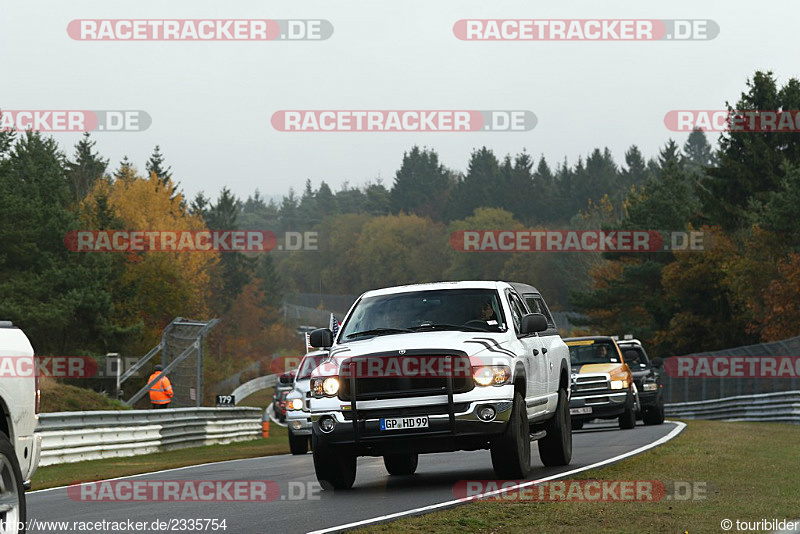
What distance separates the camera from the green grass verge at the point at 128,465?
18719 mm

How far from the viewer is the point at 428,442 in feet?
43.0

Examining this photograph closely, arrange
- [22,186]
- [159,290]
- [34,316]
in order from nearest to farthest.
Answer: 1. [34,316]
2. [22,186]
3. [159,290]

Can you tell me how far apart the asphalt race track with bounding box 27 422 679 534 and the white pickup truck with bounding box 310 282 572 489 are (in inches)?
19.3

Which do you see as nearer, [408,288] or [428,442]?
[428,442]

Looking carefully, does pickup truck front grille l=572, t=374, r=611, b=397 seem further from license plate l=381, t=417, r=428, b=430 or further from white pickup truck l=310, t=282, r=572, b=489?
license plate l=381, t=417, r=428, b=430

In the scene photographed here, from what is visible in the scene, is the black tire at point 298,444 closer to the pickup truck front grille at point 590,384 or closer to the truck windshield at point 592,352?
the pickup truck front grille at point 590,384

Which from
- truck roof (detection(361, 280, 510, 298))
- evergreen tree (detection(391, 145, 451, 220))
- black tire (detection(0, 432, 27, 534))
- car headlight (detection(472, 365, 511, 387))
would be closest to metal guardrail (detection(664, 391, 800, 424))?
truck roof (detection(361, 280, 510, 298))

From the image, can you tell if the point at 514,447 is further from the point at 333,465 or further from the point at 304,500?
the point at 304,500

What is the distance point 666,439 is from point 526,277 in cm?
12627

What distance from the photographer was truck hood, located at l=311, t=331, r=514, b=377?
13.2 meters

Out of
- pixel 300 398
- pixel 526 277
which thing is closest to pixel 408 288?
pixel 300 398

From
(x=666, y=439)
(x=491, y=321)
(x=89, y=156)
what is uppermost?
(x=89, y=156)

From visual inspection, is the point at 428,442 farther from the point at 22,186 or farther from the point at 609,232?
the point at 609,232

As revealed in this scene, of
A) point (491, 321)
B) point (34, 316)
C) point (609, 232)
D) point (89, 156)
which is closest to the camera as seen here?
point (491, 321)
